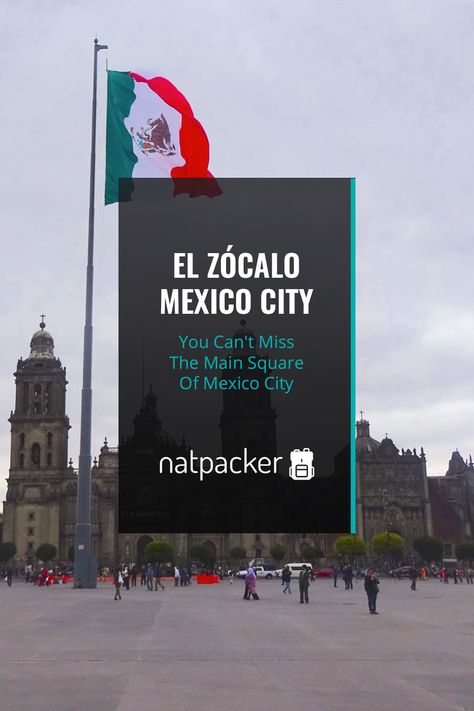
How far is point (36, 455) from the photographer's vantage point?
108 meters

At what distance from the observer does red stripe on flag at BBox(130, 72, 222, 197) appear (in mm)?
31938

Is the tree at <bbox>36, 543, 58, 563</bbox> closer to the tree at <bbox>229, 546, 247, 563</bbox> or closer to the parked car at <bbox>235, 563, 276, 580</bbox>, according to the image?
the tree at <bbox>229, 546, 247, 563</bbox>

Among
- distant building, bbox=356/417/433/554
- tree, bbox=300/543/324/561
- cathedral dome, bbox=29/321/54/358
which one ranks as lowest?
tree, bbox=300/543/324/561

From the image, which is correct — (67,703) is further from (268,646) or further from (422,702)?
(268,646)

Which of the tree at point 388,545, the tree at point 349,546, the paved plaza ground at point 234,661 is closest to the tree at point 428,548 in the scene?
the tree at point 388,545

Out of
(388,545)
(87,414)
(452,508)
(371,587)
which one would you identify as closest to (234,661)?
(371,587)

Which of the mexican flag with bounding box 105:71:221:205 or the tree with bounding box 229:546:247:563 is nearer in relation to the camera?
the mexican flag with bounding box 105:71:221:205

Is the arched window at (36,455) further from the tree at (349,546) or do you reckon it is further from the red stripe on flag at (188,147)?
the red stripe on flag at (188,147)

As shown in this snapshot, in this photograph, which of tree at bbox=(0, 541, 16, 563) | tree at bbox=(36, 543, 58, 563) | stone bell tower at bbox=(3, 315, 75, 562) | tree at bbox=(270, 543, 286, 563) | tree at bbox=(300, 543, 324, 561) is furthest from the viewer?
stone bell tower at bbox=(3, 315, 75, 562)

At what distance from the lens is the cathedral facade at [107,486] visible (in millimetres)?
103062

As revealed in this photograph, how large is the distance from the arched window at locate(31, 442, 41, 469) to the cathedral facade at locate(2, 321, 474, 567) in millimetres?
129

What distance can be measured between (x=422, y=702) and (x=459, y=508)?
11501 centimetres

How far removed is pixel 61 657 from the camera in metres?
14.1

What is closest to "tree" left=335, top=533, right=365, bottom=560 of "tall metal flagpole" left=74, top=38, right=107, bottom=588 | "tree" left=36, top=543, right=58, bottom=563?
"tree" left=36, top=543, right=58, bottom=563
